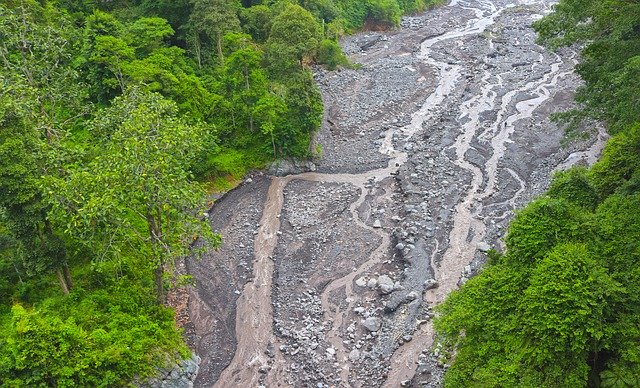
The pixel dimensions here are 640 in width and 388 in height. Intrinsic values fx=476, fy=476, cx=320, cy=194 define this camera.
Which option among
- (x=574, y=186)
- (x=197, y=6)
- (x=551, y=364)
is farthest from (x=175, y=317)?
(x=197, y=6)

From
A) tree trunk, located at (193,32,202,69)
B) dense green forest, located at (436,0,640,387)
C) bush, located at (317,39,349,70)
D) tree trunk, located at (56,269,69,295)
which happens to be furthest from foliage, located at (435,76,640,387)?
bush, located at (317,39,349,70)

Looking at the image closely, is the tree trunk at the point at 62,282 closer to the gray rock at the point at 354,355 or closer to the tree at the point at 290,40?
the gray rock at the point at 354,355

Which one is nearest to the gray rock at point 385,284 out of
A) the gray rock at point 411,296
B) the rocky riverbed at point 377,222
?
the rocky riverbed at point 377,222

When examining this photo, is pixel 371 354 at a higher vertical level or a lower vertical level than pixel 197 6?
lower

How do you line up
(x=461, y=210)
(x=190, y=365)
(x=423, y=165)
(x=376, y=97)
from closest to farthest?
1. (x=190, y=365)
2. (x=461, y=210)
3. (x=423, y=165)
4. (x=376, y=97)

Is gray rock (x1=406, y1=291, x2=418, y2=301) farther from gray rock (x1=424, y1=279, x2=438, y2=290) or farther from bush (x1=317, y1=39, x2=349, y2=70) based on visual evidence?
bush (x1=317, y1=39, x2=349, y2=70)

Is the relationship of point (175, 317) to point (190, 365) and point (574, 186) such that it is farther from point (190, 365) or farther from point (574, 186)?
point (574, 186)

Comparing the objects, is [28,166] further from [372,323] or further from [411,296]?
[411,296]
